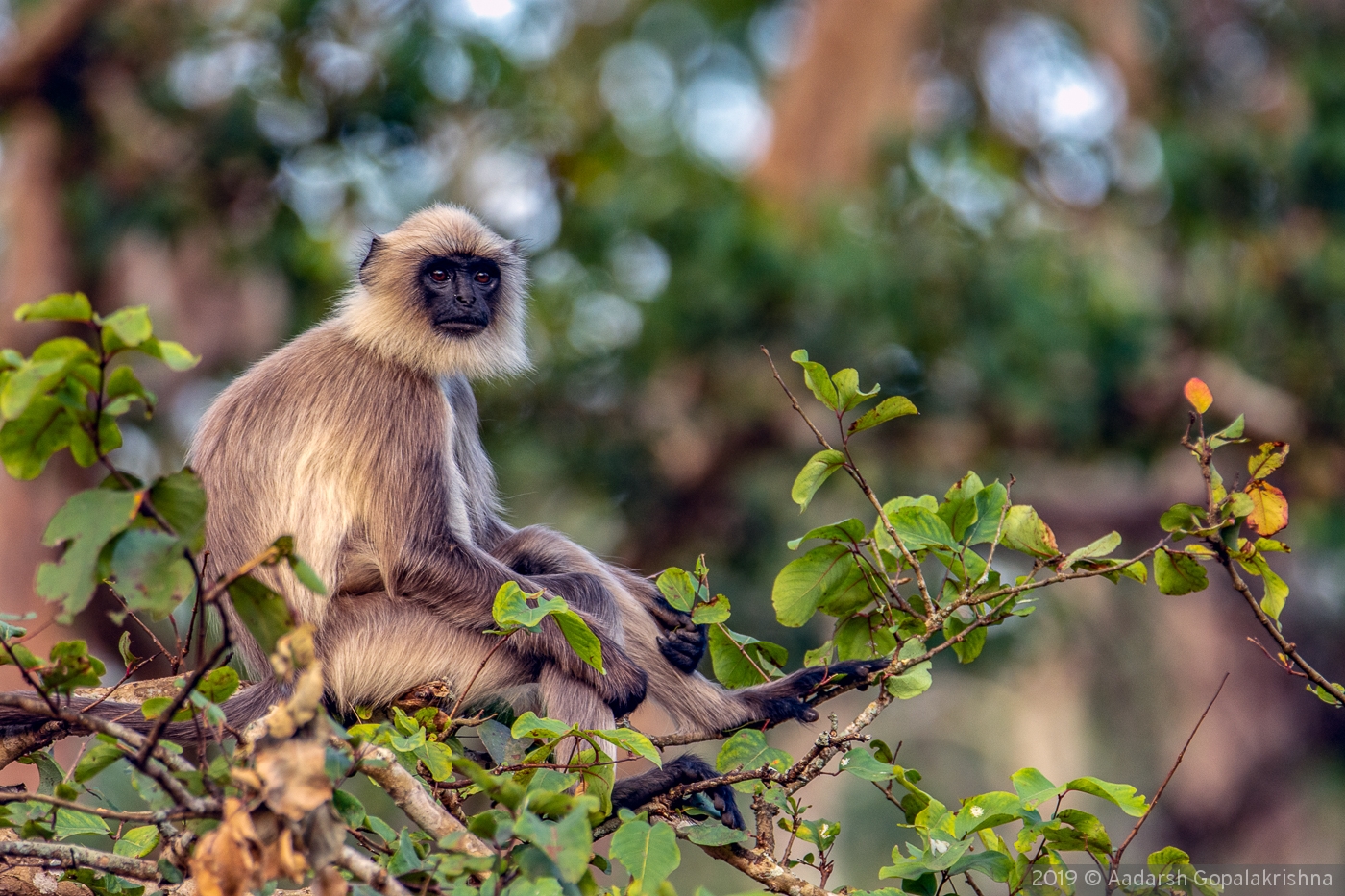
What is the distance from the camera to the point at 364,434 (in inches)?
153

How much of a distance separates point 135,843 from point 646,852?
1.17m

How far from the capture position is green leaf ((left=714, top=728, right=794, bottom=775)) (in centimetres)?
280

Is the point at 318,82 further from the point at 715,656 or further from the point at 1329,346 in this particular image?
the point at 1329,346

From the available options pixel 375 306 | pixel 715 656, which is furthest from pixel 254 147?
pixel 715 656

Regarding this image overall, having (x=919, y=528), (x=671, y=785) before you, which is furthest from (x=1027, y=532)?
(x=671, y=785)

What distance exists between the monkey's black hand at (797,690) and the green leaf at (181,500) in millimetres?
1804

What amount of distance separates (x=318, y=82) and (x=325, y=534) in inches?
243

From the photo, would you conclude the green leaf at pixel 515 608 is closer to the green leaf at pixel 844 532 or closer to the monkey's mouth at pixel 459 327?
the green leaf at pixel 844 532

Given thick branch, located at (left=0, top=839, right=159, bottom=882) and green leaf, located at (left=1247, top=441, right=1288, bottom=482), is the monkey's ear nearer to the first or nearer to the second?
thick branch, located at (left=0, top=839, right=159, bottom=882)

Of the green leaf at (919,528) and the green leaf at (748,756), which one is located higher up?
the green leaf at (919,528)

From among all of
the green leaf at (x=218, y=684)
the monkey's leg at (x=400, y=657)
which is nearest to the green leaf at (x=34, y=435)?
the green leaf at (x=218, y=684)

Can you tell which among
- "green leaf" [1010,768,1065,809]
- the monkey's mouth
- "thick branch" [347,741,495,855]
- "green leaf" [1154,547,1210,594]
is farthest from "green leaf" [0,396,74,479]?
the monkey's mouth

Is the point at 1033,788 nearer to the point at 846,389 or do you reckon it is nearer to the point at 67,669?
the point at 846,389

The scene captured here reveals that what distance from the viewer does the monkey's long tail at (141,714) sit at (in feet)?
9.31
